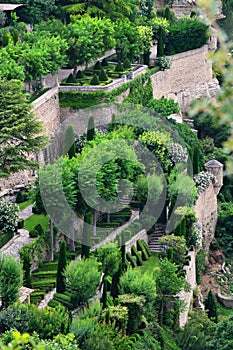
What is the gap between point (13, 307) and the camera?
2433 centimetres

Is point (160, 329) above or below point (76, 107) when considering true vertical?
below

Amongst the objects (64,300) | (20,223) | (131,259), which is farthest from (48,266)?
(131,259)

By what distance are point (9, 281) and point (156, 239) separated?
41.3 feet

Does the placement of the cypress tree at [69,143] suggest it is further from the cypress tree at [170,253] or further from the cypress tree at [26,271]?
the cypress tree at [26,271]

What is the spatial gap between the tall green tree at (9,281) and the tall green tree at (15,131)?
7168 mm

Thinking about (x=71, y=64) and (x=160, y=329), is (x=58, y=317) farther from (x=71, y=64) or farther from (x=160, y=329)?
A: (x=71, y=64)

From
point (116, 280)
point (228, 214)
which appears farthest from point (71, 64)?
point (116, 280)

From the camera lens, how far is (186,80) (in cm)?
5569

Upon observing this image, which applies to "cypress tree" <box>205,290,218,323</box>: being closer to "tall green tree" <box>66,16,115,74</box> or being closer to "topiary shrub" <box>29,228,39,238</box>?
"topiary shrub" <box>29,228,39,238</box>

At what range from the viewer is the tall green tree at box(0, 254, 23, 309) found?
82.8 feet

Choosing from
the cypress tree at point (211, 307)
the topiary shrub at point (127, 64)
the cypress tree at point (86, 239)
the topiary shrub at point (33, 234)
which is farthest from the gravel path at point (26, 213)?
the topiary shrub at point (127, 64)

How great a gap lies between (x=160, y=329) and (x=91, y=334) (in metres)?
5.50

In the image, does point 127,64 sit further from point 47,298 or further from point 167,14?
point 47,298

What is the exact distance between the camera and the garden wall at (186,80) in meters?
52.9
